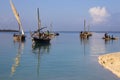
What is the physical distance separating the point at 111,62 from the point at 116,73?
5247mm

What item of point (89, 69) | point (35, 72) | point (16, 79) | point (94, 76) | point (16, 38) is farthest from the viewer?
point (16, 38)

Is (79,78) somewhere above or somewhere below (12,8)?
below

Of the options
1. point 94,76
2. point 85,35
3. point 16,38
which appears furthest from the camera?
point 85,35

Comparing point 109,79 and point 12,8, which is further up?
point 12,8

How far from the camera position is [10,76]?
23.9 metres

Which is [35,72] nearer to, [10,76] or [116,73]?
[10,76]

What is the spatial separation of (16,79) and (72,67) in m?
8.56

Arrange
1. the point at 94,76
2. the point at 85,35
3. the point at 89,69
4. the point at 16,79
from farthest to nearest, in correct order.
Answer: the point at 85,35, the point at 89,69, the point at 94,76, the point at 16,79

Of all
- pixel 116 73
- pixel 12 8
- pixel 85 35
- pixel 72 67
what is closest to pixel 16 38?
pixel 12 8

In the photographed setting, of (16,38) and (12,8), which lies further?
(16,38)

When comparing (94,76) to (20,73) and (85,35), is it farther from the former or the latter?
(85,35)

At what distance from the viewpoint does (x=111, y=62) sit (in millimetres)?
30359

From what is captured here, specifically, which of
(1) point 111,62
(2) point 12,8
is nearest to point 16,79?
(1) point 111,62

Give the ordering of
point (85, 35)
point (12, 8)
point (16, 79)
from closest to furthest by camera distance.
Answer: point (16, 79)
point (12, 8)
point (85, 35)
